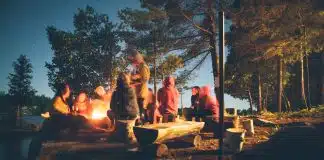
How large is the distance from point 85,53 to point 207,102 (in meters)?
22.2

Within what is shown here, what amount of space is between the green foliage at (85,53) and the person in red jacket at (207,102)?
20.2m

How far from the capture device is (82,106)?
9.37 m

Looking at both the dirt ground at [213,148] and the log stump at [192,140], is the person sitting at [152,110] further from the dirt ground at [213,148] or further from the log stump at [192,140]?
the log stump at [192,140]

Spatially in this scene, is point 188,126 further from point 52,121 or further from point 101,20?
point 101,20

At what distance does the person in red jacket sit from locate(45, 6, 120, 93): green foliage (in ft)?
66.4

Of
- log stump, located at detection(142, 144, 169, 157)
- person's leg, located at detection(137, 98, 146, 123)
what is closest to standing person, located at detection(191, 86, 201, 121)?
person's leg, located at detection(137, 98, 146, 123)

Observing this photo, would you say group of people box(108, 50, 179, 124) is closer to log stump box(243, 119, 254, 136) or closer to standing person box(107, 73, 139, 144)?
standing person box(107, 73, 139, 144)

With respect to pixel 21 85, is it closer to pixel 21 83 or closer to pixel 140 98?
pixel 21 83

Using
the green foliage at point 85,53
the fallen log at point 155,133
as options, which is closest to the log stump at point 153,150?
the fallen log at point 155,133

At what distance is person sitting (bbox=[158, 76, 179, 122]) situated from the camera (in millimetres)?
8781

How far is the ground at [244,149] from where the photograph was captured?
657 cm

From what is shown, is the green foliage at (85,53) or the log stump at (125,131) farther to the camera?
the green foliage at (85,53)

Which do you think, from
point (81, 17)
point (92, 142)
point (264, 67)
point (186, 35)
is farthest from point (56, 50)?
point (92, 142)

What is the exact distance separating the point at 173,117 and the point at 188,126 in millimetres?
1330
